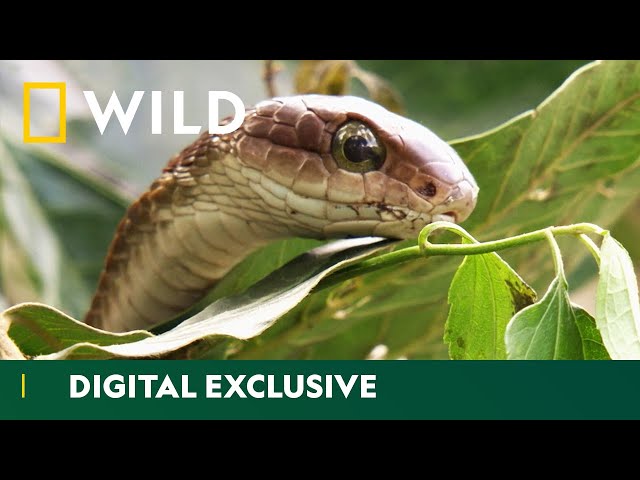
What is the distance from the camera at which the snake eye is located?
1.12m

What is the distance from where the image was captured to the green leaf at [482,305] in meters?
0.89

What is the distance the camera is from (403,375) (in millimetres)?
974

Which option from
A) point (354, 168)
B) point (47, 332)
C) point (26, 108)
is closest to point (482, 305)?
point (354, 168)

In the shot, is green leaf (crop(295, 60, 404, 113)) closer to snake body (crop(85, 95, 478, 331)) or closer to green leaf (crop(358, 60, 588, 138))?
snake body (crop(85, 95, 478, 331))

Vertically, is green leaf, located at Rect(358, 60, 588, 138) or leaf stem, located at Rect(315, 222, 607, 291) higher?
green leaf, located at Rect(358, 60, 588, 138)

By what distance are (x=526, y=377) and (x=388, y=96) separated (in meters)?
1.18

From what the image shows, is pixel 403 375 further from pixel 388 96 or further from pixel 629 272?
pixel 388 96

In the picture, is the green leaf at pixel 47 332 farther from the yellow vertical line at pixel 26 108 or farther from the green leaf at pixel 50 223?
the green leaf at pixel 50 223

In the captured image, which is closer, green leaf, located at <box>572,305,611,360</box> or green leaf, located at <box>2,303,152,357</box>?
green leaf, located at <box>572,305,611,360</box>

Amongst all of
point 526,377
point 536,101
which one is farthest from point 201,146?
point 536,101

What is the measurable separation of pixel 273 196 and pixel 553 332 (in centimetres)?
50

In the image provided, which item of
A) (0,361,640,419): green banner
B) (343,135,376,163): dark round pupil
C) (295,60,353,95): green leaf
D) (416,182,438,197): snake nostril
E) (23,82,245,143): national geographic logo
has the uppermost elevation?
(295,60,353,95): green leaf

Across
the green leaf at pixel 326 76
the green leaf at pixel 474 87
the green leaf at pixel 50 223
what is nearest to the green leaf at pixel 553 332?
the green leaf at pixel 326 76

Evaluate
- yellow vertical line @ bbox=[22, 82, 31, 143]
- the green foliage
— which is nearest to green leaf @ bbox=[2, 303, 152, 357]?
the green foliage
